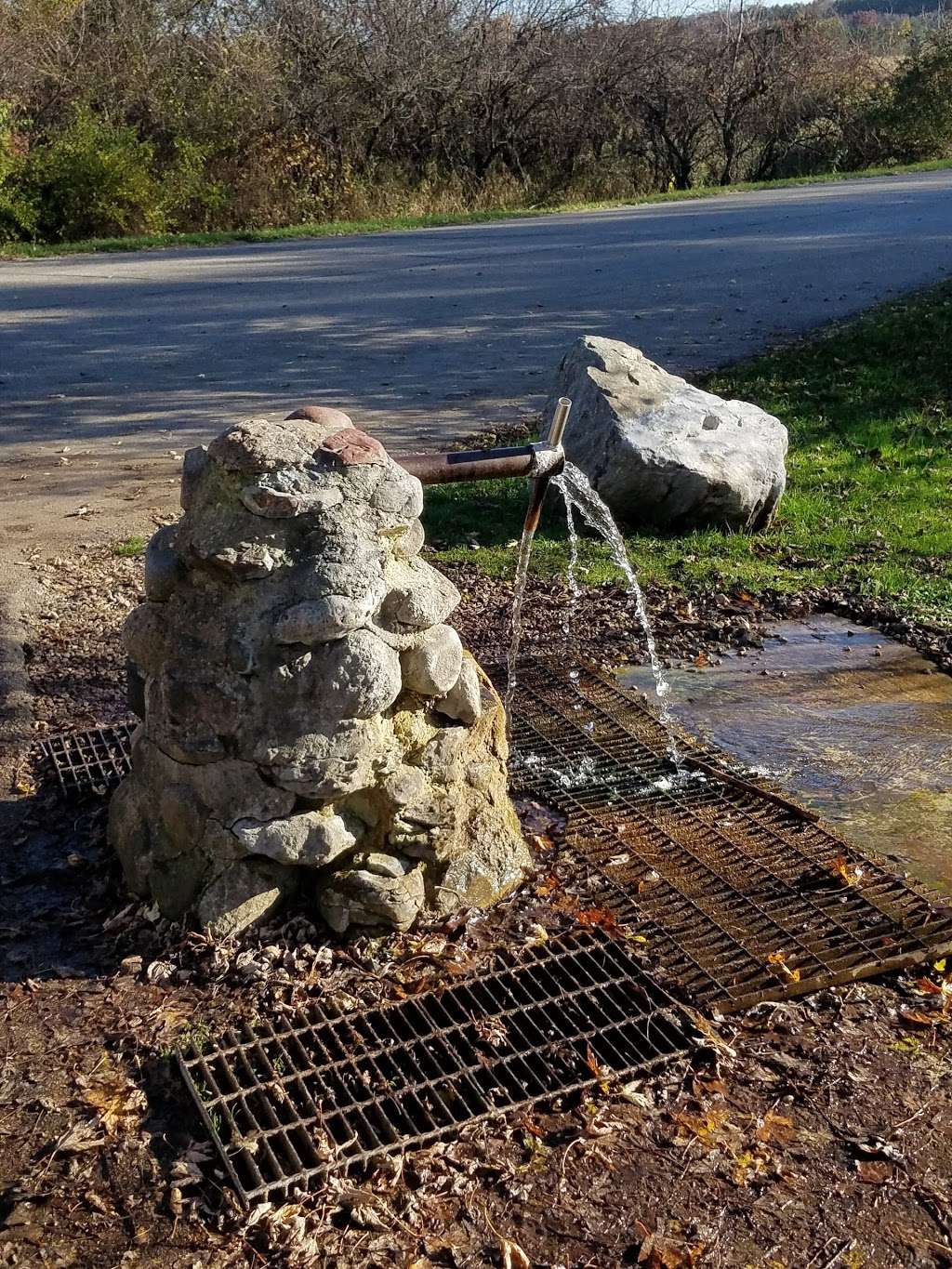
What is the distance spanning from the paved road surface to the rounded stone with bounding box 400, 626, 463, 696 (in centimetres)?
464

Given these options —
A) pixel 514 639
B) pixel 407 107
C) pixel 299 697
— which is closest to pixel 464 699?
pixel 299 697

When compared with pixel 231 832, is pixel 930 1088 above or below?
below

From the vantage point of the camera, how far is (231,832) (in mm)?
3109

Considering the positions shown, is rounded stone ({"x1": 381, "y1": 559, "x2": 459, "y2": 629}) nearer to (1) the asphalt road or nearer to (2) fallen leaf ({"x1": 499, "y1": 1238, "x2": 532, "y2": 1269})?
(2) fallen leaf ({"x1": 499, "y1": 1238, "x2": 532, "y2": 1269})

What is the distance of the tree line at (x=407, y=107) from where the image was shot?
19547 mm

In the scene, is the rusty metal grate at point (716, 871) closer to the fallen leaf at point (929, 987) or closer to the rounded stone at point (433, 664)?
the fallen leaf at point (929, 987)

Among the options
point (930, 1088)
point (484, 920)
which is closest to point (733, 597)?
point (484, 920)

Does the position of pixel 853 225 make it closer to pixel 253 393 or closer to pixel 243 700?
pixel 253 393

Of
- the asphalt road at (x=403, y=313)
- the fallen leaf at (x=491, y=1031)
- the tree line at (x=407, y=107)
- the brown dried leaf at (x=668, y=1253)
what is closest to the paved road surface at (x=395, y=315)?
the asphalt road at (x=403, y=313)

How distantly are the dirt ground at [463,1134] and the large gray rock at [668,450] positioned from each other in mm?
3168

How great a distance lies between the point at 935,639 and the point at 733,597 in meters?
0.95

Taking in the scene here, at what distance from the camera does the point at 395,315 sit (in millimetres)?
11945

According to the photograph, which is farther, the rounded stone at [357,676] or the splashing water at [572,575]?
the splashing water at [572,575]

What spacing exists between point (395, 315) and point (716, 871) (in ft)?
30.3
